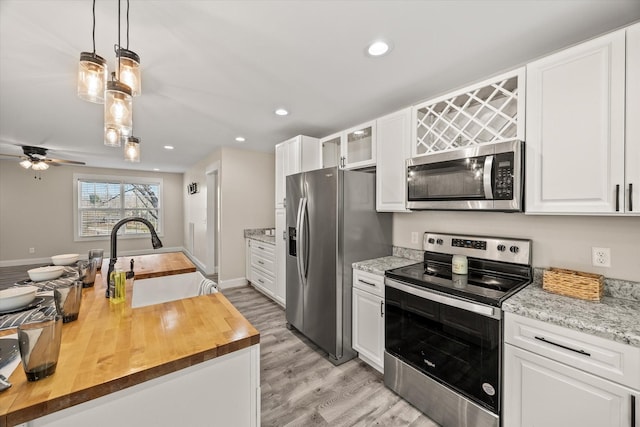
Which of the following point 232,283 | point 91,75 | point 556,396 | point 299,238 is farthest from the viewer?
point 232,283

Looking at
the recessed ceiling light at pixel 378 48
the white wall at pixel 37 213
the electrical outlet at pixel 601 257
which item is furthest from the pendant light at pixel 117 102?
the white wall at pixel 37 213

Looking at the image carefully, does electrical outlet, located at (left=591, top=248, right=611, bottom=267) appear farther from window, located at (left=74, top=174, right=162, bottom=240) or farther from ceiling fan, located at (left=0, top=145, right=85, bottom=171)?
window, located at (left=74, top=174, right=162, bottom=240)

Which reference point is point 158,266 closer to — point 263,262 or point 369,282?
point 369,282

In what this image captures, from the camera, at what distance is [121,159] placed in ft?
19.1

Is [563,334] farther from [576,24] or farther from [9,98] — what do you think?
[9,98]

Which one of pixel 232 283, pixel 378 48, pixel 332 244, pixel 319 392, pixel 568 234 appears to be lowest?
pixel 319 392

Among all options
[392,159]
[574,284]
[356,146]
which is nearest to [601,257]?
[574,284]

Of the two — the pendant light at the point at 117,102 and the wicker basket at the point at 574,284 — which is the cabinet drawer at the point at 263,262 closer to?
the pendant light at the point at 117,102

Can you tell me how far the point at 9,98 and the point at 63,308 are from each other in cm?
290

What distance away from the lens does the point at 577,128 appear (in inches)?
57.6

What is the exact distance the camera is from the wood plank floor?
1759 mm

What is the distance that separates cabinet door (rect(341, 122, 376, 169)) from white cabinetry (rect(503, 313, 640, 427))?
1.75 m

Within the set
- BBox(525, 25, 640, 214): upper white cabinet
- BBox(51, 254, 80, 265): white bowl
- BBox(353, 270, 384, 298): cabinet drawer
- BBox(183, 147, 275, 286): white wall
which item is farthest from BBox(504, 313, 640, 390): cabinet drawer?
BBox(183, 147, 275, 286): white wall

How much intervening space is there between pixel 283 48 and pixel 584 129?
1867 mm
